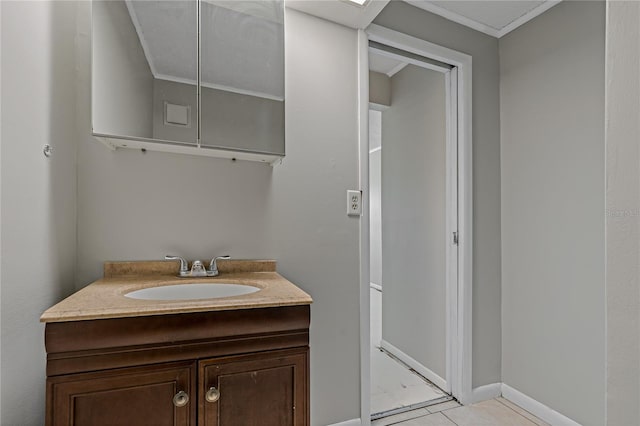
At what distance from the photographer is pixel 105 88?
Answer: 1169 mm

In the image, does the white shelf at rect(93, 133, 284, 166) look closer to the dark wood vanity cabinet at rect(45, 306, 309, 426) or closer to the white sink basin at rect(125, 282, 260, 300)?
the white sink basin at rect(125, 282, 260, 300)

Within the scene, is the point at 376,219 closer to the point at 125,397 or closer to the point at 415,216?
the point at 415,216

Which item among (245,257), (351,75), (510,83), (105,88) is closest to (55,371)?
(245,257)

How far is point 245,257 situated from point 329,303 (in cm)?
49

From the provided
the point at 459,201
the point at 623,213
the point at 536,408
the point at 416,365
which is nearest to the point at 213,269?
the point at 623,213

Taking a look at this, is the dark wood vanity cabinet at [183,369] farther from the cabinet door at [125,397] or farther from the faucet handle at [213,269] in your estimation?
the faucet handle at [213,269]

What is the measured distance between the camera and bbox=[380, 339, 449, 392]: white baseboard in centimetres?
214

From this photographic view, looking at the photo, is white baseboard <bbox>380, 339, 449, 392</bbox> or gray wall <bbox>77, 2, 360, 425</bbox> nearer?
gray wall <bbox>77, 2, 360, 425</bbox>

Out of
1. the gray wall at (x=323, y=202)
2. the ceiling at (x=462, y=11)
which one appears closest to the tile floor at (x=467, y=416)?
the gray wall at (x=323, y=202)

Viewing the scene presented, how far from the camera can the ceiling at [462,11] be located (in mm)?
1518

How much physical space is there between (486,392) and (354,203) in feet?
4.89

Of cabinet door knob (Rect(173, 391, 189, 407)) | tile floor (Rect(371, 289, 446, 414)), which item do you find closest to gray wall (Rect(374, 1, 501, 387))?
tile floor (Rect(371, 289, 446, 414))

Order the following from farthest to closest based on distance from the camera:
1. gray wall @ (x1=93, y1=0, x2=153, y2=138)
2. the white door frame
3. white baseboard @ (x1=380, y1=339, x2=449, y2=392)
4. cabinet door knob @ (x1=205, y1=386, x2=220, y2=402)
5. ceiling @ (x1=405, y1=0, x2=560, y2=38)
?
white baseboard @ (x1=380, y1=339, x2=449, y2=392), the white door frame, ceiling @ (x1=405, y1=0, x2=560, y2=38), gray wall @ (x1=93, y1=0, x2=153, y2=138), cabinet door knob @ (x1=205, y1=386, x2=220, y2=402)

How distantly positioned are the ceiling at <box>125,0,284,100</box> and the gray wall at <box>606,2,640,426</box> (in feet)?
3.97
